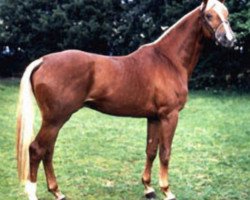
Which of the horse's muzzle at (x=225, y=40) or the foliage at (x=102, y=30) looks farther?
the foliage at (x=102, y=30)

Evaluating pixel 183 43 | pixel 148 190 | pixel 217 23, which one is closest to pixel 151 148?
pixel 148 190

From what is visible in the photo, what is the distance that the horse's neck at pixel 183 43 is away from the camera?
17.4ft

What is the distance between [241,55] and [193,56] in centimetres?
1088

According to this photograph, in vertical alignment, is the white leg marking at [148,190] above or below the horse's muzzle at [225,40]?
below

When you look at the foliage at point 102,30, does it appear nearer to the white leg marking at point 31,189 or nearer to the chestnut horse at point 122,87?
the chestnut horse at point 122,87

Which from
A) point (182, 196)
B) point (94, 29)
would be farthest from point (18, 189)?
point (94, 29)

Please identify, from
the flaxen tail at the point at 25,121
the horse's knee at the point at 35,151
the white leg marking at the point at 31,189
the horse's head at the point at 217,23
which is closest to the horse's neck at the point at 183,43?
the horse's head at the point at 217,23

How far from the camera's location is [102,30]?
1794 centimetres

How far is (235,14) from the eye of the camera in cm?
1466

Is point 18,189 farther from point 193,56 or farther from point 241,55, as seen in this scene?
point 241,55

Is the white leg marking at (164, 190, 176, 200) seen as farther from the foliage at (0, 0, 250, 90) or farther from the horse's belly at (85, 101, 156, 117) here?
the foliage at (0, 0, 250, 90)

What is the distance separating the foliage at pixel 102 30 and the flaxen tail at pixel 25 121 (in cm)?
1177

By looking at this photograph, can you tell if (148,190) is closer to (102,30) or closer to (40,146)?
(40,146)

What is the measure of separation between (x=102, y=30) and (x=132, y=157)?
11203 millimetres
